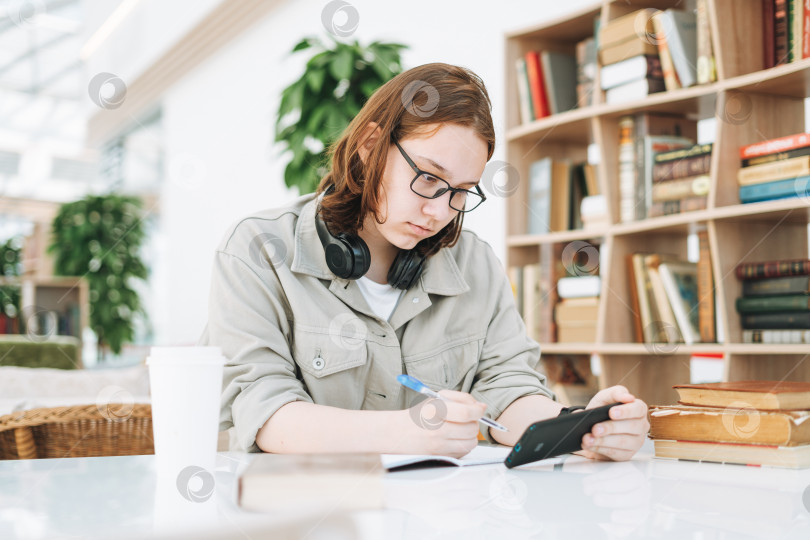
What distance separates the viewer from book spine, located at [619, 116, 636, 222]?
2531 mm

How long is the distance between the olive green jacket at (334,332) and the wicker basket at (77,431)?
241mm

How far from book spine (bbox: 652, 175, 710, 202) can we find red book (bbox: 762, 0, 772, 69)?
392 mm

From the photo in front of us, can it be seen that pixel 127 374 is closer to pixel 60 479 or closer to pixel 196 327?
pixel 60 479

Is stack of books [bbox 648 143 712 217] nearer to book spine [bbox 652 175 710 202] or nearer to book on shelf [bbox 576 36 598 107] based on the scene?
book spine [bbox 652 175 710 202]

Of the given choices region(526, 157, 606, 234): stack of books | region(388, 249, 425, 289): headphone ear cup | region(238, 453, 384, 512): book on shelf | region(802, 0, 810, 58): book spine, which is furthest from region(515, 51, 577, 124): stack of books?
region(238, 453, 384, 512): book on shelf

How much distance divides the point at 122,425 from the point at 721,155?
181cm

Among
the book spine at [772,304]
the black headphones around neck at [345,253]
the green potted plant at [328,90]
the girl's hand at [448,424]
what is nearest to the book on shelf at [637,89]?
the book spine at [772,304]

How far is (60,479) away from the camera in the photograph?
0.86 m

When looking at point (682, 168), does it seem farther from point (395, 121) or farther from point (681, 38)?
point (395, 121)

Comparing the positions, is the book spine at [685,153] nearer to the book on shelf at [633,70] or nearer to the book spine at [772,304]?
the book on shelf at [633,70]

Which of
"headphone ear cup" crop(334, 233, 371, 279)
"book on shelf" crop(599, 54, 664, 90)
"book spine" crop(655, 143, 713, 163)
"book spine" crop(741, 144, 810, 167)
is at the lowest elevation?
"headphone ear cup" crop(334, 233, 371, 279)

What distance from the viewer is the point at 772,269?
214cm

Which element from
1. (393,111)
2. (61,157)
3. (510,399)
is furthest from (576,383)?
(61,157)

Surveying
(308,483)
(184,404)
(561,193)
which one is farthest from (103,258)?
(308,483)
